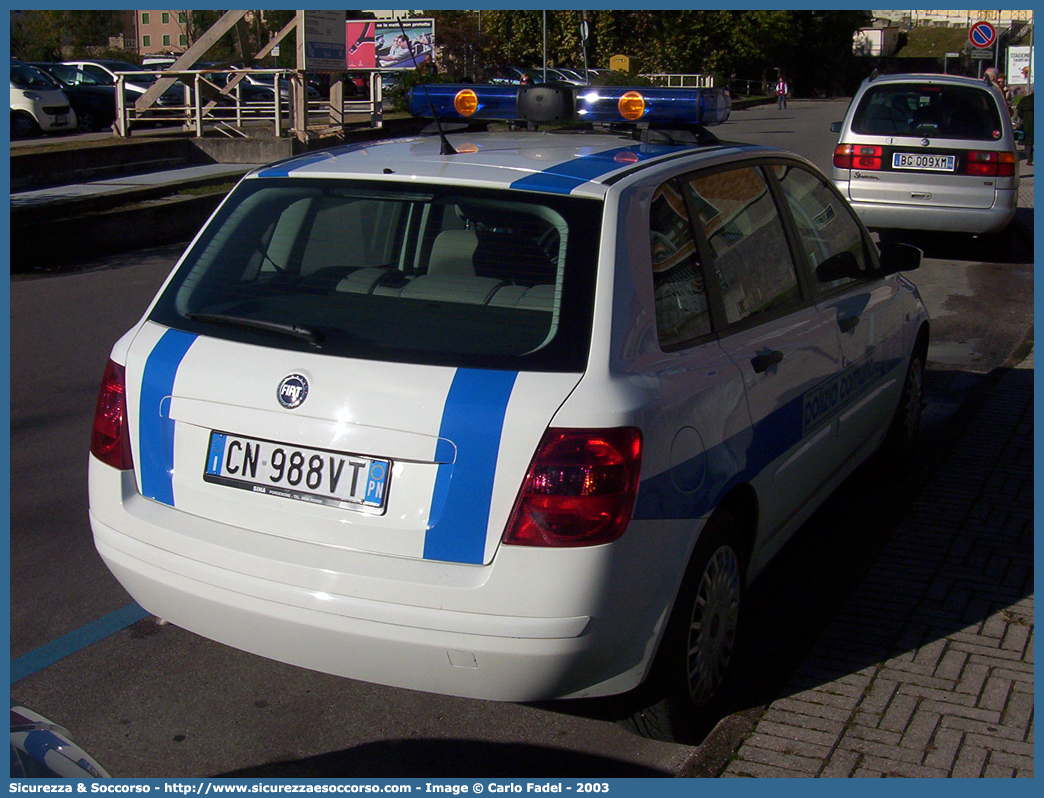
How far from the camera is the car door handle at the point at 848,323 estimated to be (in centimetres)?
425

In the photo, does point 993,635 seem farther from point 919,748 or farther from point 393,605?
point 393,605

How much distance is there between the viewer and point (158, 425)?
3.12 meters

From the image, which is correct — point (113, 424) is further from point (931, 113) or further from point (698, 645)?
point (931, 113)

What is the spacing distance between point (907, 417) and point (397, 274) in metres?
3.26

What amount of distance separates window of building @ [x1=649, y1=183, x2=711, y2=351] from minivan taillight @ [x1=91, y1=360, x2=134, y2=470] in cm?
151

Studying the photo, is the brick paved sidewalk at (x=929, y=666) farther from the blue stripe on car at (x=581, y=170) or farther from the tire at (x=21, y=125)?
the tire at (x=21, y=125)

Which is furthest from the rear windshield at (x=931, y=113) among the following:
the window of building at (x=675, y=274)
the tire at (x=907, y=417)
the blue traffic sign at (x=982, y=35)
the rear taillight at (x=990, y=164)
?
the blue traffic sign at (x=982, y=35)

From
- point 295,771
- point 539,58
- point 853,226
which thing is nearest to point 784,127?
point 539,58

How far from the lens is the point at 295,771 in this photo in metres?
3.18

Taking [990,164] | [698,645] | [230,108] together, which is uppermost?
[230,108]

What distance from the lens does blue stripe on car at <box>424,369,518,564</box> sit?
2.75m

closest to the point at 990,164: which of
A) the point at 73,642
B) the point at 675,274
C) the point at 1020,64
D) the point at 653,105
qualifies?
the point at 653,105

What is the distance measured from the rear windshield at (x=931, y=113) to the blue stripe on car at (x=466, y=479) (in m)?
10.3

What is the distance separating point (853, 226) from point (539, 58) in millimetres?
60418
